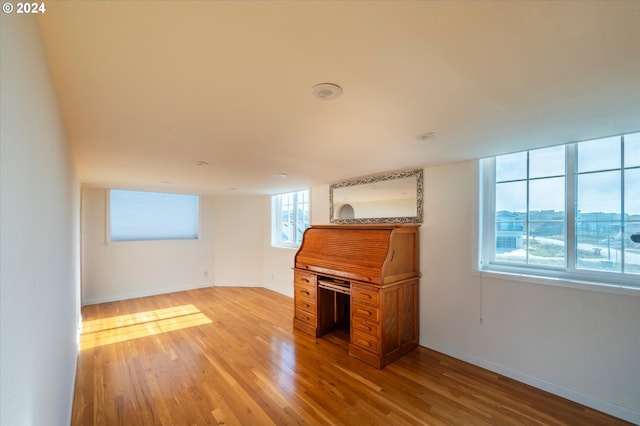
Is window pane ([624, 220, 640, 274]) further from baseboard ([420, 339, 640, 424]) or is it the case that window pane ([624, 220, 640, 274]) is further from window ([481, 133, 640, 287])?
baseboard ([420, 339, 640, 424])

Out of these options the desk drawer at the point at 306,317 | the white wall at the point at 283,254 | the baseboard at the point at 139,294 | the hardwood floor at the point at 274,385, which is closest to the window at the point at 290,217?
the white wall at the point at 283,254

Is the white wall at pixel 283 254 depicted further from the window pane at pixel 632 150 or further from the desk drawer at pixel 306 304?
the window pane at pixel 632 150

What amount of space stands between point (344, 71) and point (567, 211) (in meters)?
2.48

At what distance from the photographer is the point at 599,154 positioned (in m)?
2.25

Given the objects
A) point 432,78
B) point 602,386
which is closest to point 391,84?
point 432,78

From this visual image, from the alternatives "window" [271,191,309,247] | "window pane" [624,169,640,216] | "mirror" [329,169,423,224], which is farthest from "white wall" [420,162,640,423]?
"window" [271,191,309,247]

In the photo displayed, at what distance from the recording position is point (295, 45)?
101cm

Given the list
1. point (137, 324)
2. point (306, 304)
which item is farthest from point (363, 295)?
point (137, 324)

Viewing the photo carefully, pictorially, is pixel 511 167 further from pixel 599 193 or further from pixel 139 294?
pixel 139 294

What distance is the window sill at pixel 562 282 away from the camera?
2061mm

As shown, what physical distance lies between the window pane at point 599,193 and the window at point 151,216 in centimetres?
619

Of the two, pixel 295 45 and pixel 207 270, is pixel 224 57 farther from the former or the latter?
pixel 207 270

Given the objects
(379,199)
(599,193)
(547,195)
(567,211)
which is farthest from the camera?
(379,199)

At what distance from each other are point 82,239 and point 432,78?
19.4ft
